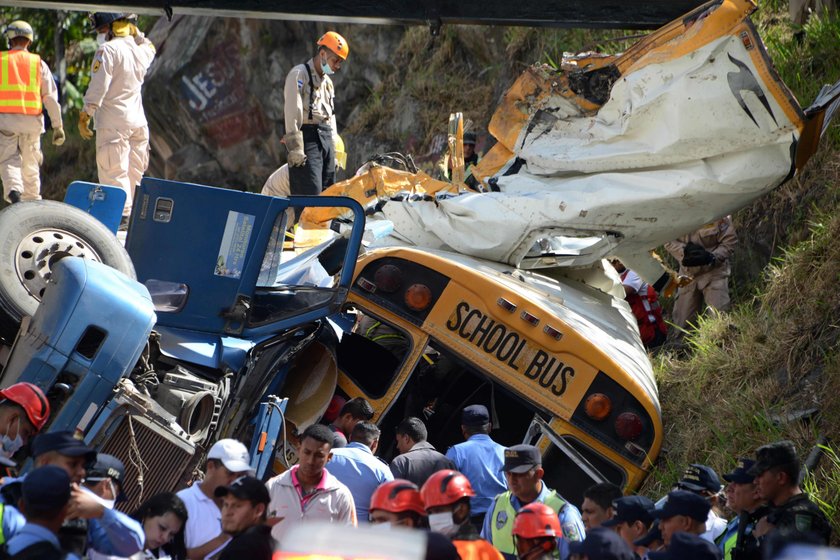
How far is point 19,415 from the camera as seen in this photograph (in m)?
5.46

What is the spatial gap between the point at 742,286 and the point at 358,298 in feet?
11.9

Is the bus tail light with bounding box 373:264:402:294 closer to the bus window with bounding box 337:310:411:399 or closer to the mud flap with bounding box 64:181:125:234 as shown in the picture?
the bus window with bounding box 337:310:411:399

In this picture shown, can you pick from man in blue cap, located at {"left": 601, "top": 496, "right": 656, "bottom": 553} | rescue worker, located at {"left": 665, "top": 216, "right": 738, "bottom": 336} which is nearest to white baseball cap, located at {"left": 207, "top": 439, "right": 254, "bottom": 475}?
man in blue cap, located at {"left": 601, "top": 496, "right": 656, "bottom": 553}

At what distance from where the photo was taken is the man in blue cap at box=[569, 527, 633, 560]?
4.31 metres

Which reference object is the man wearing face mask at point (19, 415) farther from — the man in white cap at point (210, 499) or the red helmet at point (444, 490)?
the red helmet at point (444, 490)

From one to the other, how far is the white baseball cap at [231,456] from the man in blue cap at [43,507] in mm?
1299

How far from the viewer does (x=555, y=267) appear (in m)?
8.73

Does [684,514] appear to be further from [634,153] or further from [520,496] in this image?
[634,153]

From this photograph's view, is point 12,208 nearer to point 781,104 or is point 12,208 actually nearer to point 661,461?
point 661,461

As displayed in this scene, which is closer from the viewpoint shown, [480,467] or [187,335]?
[480,467]

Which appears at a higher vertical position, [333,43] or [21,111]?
[333,43]

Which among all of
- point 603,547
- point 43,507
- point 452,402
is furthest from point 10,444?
point 452,402

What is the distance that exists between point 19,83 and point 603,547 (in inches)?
330

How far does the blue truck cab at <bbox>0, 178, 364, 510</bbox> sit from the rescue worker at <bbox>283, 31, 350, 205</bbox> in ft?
11.3
